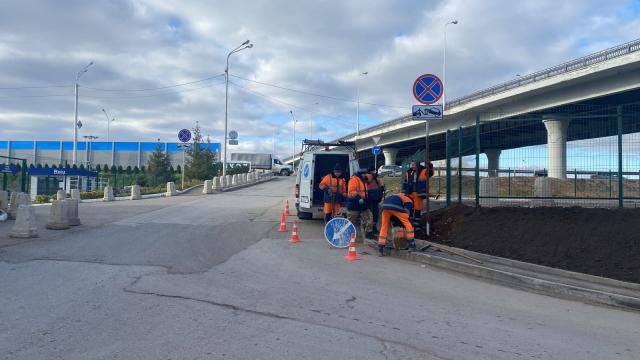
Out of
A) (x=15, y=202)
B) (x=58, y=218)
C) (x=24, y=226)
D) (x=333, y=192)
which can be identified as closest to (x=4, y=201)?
(x=15, y=202)

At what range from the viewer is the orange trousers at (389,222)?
9.99 meters

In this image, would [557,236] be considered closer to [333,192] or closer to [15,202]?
[333,192]

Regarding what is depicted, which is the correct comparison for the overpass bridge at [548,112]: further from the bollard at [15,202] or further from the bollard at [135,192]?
the bollard at [135,192]

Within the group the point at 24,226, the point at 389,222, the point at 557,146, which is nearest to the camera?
the point at 389,222

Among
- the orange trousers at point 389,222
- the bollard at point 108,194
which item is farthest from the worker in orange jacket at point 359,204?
the bollard at point 108,194

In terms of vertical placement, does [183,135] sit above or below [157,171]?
above

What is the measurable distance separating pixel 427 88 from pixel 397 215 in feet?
9.82

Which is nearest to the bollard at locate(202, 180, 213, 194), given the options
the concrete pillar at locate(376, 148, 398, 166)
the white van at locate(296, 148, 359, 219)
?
the white van at locate(296, 148, 359, 219)

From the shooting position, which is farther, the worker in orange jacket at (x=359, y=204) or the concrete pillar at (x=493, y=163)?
the concrete pillar at (x=493, y=163)

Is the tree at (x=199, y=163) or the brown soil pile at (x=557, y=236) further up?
the tree at (x=199, y=163)

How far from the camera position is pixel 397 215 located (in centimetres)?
1005

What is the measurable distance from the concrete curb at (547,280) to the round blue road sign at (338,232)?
1.94m

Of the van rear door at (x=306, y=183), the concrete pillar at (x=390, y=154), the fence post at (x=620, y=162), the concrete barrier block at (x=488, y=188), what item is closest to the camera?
the fence post at (x=620, y=162)

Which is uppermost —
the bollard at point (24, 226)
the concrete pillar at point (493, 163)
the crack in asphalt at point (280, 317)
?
the concrete pillar at point (493, 163)
